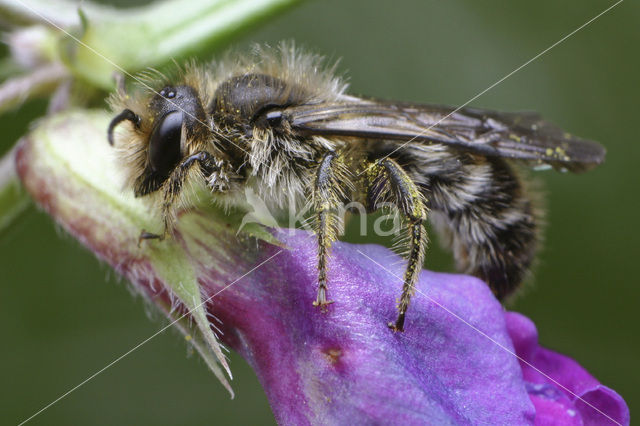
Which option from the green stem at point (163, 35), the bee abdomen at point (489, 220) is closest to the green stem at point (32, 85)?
the green stem at point (163, 35)

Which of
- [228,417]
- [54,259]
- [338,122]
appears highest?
[338,122]

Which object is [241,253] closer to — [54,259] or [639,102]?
[54,259]

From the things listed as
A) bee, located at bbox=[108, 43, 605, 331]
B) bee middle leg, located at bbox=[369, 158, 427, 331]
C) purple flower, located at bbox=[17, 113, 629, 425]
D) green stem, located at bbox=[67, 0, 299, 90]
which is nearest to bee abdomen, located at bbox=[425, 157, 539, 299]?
bee, located at bbox=[108, 43, 605, 331]

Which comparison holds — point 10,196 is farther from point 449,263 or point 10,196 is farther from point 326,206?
point 449,263

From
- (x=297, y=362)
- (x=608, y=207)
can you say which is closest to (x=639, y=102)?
(x=608, y=207)

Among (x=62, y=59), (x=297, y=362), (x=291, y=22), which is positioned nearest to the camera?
(x=297, y=362)

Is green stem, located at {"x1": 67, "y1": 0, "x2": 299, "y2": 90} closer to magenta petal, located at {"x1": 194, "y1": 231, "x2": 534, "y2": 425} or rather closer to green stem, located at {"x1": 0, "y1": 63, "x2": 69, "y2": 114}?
green stem, located at {"x1": 0, "y1": 63, "x2": 69, "y2": 114}

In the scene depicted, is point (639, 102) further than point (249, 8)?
Yes
